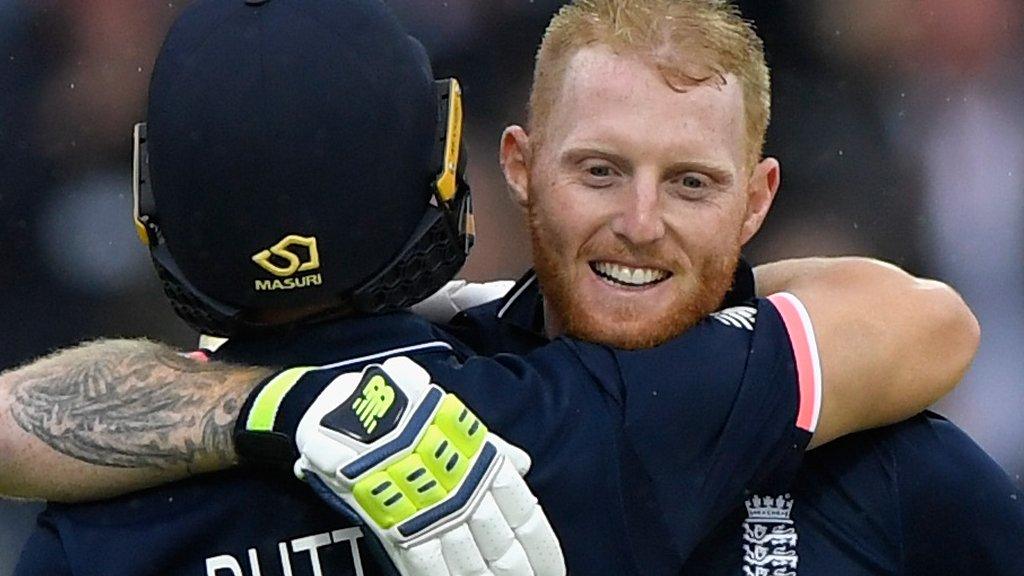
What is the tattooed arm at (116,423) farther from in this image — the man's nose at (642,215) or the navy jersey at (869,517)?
the navy jersey at (869,517)

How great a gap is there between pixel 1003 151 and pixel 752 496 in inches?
121

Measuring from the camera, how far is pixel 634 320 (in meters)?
2.42

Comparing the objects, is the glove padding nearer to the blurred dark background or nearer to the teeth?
the teeth

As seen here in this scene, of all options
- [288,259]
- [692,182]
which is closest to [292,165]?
[288,259]

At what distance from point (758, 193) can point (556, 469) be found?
28.9 inches

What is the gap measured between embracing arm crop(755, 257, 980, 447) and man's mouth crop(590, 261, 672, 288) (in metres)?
0.19

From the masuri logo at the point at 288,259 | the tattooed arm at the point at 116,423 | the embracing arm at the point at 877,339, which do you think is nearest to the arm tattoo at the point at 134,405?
the tattooed arm at the point at 116,423

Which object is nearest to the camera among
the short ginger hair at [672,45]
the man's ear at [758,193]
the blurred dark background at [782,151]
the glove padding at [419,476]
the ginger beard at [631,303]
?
the glove padding at [419,476]

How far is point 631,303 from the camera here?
8.00 ft

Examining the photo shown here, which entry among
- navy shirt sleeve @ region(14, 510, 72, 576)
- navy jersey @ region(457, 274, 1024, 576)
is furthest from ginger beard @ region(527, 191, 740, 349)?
navy shirt sleeve @ region(14, 510, 72, 576)

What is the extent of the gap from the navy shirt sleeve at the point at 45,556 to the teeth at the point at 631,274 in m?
0.82

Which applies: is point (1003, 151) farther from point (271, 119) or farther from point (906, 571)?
point (271, 119)

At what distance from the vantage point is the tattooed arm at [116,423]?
2.16 meters

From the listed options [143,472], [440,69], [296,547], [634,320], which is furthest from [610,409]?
[440,69]
